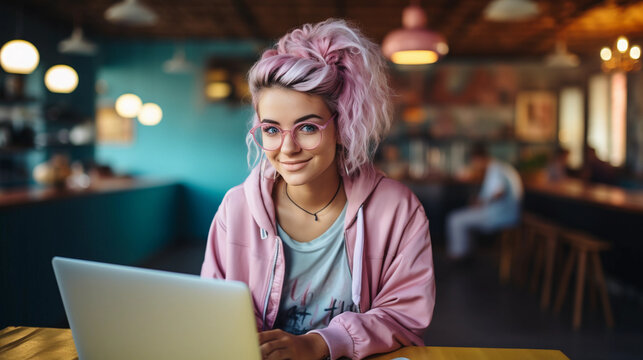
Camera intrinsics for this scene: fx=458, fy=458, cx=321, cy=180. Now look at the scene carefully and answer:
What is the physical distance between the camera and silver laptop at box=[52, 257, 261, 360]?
753 millimetres

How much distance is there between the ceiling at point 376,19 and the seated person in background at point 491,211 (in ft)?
6.85

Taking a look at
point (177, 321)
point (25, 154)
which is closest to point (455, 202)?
point (25, 154)

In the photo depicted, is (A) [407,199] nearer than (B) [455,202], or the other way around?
(A) [407,199]

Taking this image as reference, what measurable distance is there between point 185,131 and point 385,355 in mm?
7257

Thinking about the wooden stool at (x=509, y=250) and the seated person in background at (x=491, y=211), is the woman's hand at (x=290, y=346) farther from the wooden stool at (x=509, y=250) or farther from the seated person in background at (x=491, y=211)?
the seated person in background at (x=491, y=211)

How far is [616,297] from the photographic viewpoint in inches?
174

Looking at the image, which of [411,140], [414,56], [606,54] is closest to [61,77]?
[414,56]

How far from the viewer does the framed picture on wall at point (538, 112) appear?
328 inches

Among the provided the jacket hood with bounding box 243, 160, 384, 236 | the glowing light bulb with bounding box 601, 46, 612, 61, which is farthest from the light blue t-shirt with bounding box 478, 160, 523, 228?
the jacket hood with bounding box 243, 160, 384, 236

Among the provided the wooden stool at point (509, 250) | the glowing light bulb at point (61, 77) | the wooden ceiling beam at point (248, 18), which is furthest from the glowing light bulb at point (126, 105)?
the wooden stool at point (509, 250)

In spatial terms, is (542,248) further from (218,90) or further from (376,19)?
(218,90)

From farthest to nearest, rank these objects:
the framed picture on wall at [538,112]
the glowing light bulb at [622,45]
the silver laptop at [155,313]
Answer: the framed picture on wall at [538,112] → the glowing light bulb at [622,45] → the silver laptop at [155,313]

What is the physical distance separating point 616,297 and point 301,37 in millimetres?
4553

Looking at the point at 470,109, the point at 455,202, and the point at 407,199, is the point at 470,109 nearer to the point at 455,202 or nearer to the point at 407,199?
the point at 455,202
